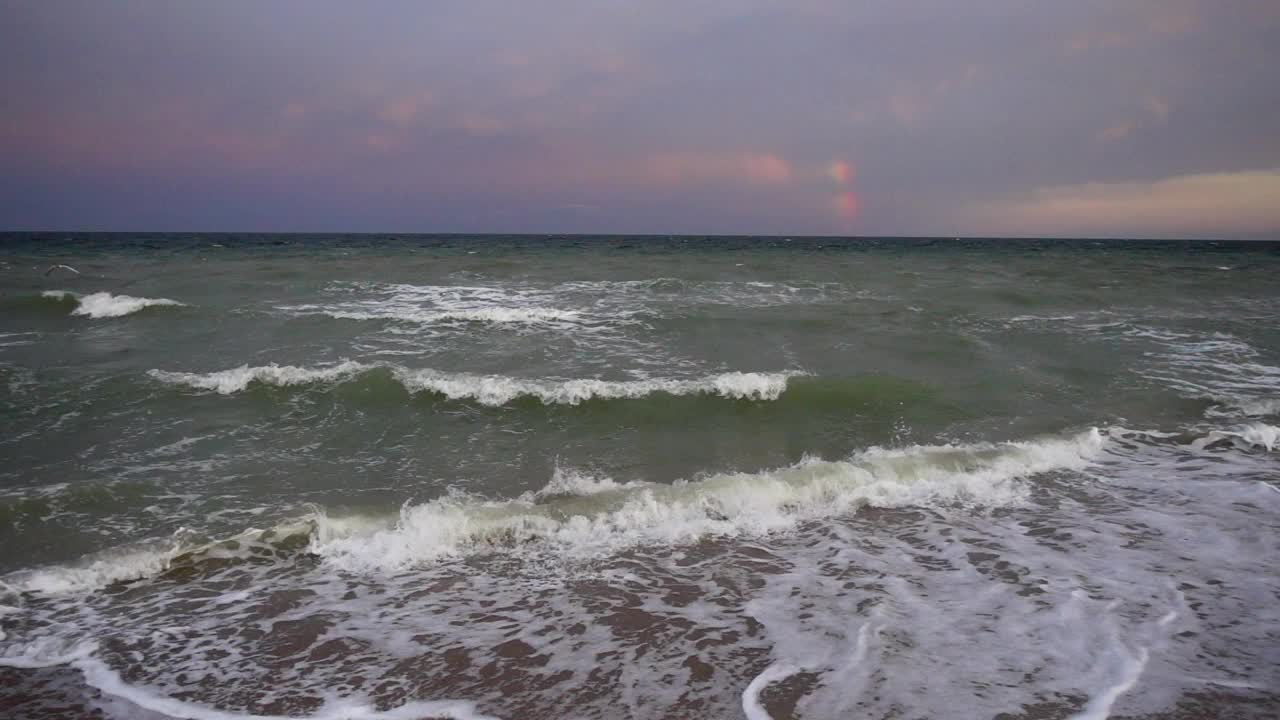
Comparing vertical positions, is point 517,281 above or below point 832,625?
above

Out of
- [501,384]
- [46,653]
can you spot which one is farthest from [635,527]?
[501,384]

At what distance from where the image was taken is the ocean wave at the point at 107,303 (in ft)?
58.5

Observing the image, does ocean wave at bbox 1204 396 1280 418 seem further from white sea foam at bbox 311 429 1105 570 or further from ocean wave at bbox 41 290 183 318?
ocean wave at bbox 41 290 183 318

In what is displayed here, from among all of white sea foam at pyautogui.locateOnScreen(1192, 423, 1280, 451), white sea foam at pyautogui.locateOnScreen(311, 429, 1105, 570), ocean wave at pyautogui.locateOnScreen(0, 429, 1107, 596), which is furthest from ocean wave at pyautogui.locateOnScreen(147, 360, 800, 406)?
white sea foam at pyautogui.locateOnScreen(1192, 423, 1280, 451)

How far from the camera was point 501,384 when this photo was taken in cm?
1080

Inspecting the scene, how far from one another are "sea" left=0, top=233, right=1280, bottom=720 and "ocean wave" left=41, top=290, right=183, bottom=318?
3.05 meters

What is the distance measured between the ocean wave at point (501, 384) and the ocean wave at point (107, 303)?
29.2ft

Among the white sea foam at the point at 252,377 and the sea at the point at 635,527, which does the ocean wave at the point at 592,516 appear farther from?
the white sea foam at the point at 252,377

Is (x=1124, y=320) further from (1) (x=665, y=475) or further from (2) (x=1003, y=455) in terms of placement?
(1) (x=665, y=475)

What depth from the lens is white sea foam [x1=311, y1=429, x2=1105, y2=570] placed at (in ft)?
19.4

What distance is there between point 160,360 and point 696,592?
12878 mm

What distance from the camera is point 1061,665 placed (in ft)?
13.4

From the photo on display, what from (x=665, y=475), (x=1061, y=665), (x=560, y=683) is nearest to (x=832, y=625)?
(x=1061, y=665)

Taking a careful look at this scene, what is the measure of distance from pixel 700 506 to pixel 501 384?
5.23 meters
